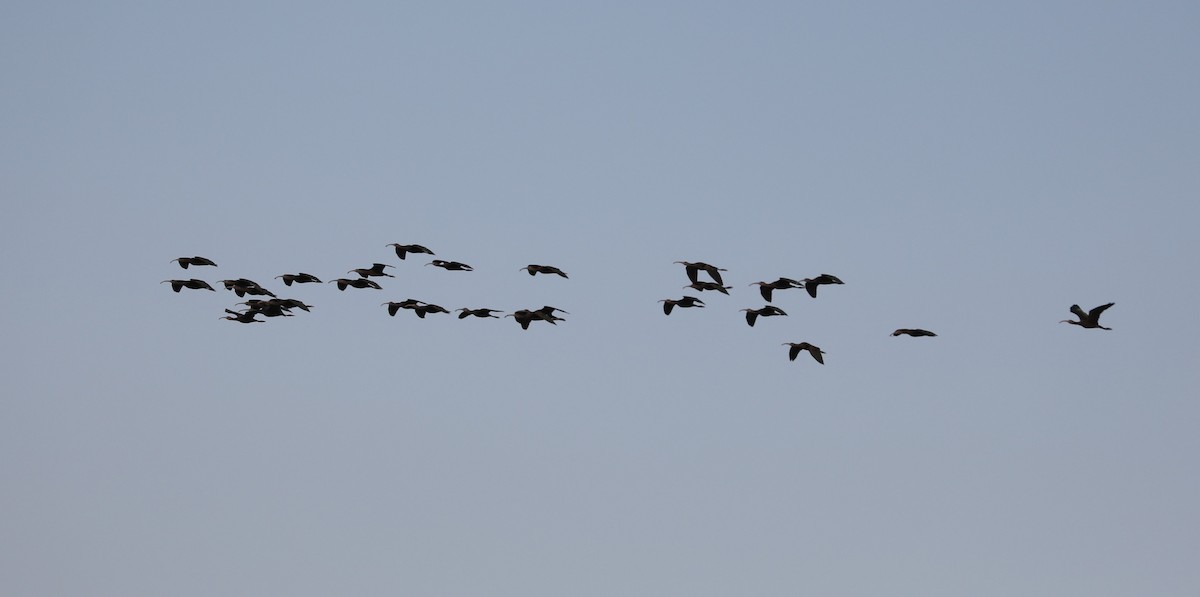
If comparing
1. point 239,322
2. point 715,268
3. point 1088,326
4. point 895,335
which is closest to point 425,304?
point 239,322

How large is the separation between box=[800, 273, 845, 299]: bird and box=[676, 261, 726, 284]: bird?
4.19m

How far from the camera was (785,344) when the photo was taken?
8238 centimetres

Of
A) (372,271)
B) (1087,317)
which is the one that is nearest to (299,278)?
(372,271)

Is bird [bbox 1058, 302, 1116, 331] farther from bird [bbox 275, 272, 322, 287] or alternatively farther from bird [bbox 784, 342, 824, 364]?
bird [bbox 275, 272, 322, 287]

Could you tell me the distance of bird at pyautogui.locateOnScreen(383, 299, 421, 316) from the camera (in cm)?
8621

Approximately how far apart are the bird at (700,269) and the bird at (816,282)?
419 centimetres

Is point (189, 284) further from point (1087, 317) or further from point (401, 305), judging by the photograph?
point (1087, 317)

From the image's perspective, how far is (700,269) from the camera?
279ft

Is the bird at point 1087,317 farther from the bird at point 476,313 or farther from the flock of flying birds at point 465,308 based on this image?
the bird at point 476,313

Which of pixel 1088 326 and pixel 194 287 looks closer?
pixel 1088 326

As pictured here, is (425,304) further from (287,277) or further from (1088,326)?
(1088,326)

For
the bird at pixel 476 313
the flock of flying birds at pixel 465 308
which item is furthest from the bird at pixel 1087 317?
the bird at pixel 476 313

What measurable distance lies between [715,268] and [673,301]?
2581 millimetres

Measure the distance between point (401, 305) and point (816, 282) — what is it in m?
20.5
